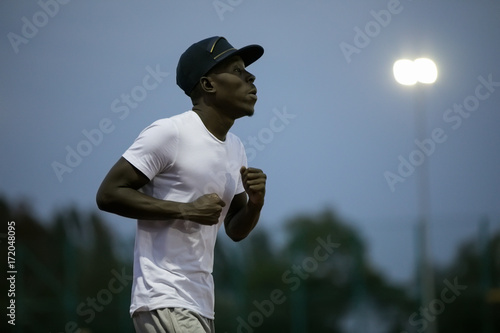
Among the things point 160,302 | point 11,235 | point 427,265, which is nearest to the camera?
point 160,302

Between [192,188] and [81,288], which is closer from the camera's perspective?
[192,188]

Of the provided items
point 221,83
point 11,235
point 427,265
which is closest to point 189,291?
point 221,83

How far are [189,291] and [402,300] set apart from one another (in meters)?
6.58

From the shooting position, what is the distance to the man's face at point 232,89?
9.62ft

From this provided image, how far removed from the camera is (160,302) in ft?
8.59

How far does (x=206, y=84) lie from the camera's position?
2.97 metres

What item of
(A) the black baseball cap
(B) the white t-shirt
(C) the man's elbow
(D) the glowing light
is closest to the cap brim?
(A) the black baseball cap

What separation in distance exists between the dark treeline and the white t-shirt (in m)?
5.47

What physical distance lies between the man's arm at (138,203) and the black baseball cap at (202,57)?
1.65 feet

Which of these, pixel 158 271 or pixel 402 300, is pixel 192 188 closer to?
pixel 158 271

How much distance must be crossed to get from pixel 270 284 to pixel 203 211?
20.6ft

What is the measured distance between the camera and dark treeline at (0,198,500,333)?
8.22 meters

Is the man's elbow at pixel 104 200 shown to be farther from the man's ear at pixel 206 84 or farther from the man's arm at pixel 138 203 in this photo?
the man's ear at pixel 206 84

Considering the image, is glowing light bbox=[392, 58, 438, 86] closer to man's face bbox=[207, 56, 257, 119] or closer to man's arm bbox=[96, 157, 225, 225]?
man's face bbox=[207, 56, 257, 119]
